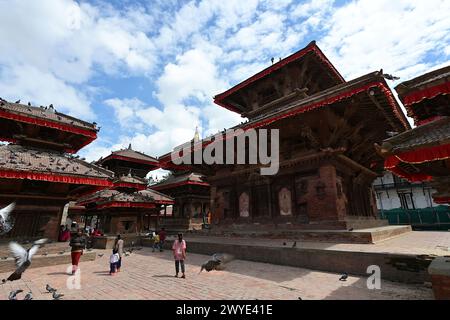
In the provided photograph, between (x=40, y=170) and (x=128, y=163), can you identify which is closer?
(x=40, y=170)

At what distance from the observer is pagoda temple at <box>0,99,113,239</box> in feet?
31.4

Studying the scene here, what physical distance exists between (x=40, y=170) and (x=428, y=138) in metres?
11.7

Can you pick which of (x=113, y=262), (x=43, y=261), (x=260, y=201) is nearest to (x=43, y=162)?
(x=43, y=261)

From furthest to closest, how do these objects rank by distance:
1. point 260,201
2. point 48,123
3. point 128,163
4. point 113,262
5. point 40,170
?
point 128,163, point 260,201, point 48,123, point 40,170, point 113,262

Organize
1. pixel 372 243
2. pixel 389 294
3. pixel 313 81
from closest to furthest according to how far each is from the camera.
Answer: pixel 389 294 < pixel 372 243 < pixel 313 81

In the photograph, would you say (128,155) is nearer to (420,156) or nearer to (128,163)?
(128,163)

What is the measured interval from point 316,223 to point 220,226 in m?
6.01

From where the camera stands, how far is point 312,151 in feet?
34.4

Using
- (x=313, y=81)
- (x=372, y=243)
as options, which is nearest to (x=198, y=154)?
(x=313, y=81)

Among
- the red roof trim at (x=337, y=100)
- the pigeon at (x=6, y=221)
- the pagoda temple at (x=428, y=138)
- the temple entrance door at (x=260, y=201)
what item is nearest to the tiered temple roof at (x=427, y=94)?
the pagoda temple at (x=428, y=138)

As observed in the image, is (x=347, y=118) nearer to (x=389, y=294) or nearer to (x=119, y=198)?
(x=389, y=294)

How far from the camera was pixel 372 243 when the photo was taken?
7.72m

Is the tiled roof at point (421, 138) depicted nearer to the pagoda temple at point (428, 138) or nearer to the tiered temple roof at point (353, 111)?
the pagoda temple at point (428, 138)
